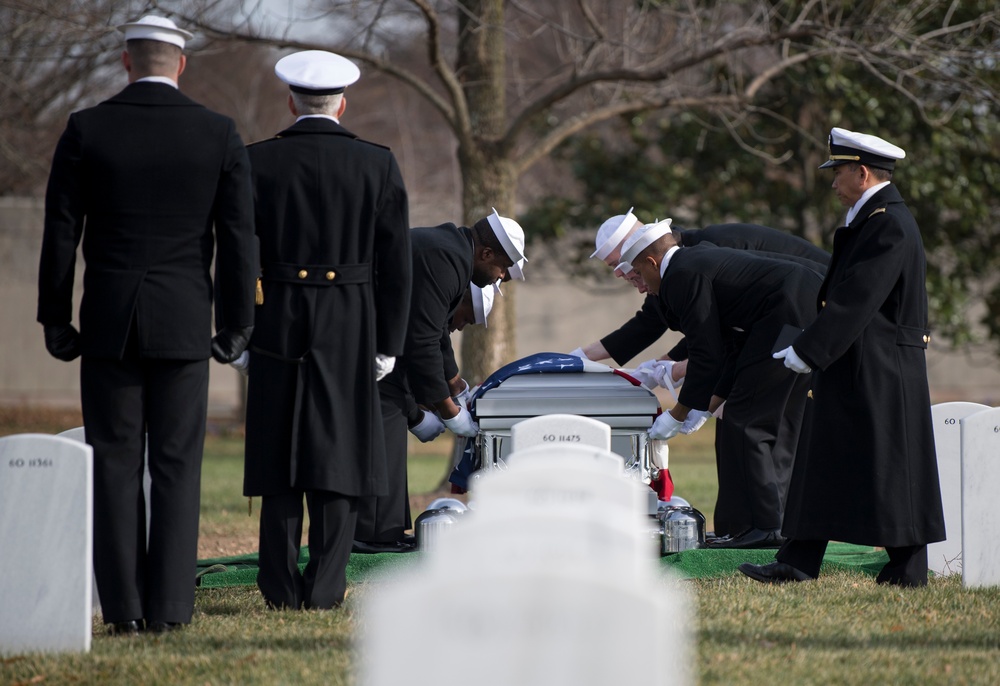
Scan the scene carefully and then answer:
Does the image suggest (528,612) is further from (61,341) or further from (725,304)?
(725,304)

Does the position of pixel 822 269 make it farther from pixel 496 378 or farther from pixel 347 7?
pixel 347 7

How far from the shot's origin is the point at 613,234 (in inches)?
284

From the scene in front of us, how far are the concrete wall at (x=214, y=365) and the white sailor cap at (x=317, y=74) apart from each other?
12961mm

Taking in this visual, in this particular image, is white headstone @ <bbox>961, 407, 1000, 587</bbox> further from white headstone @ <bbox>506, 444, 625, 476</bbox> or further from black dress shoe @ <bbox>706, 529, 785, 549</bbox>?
white headstone @ <bbox>506, 444, 625, 476</bbox>

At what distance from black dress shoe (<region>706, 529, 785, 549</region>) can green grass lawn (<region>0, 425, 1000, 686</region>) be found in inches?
27.0

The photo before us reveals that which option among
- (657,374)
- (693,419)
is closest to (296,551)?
(693,419)

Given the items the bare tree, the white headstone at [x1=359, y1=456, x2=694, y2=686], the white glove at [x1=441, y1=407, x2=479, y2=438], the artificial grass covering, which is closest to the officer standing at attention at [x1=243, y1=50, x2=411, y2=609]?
the artificial grass covering

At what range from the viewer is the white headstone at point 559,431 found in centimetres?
530

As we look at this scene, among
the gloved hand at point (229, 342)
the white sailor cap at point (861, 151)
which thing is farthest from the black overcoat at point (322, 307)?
the white sailor cap at point (861, 151)

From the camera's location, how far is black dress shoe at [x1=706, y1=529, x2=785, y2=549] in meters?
6.83

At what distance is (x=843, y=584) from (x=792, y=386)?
4.75 ft

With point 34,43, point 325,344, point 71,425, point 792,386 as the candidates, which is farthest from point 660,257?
point 71,425

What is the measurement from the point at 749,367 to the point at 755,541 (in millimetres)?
937

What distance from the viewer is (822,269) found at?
7770mm
